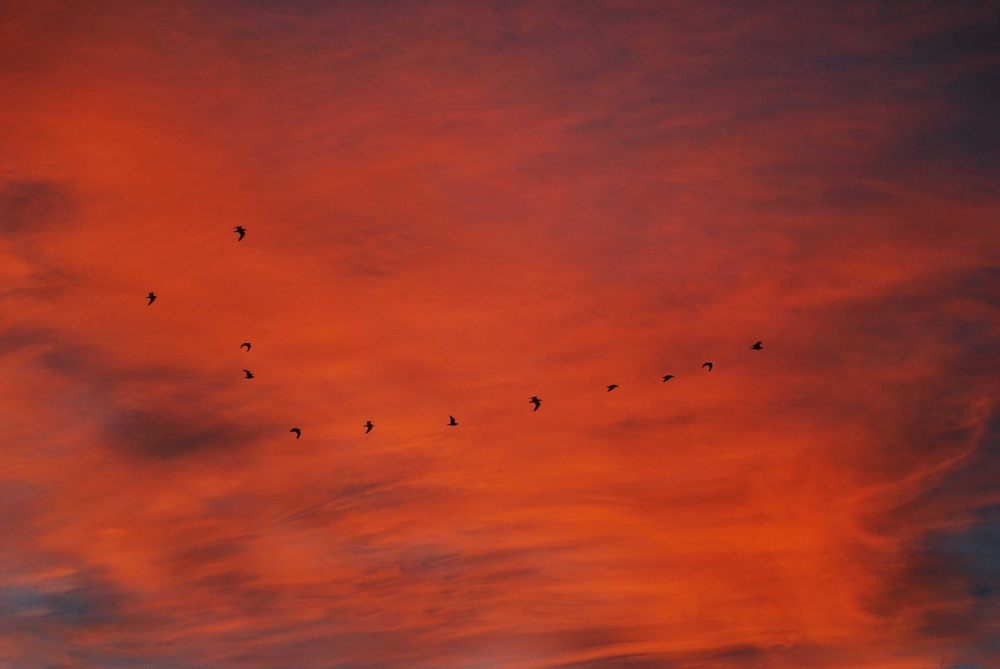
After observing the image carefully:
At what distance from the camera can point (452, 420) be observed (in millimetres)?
100562

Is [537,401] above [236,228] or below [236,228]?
below

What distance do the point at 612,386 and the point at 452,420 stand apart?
65.8 feet

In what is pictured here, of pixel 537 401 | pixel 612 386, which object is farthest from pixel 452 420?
pixel 612 386

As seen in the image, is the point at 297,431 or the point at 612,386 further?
the point at 297,431

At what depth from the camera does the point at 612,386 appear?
95.3 meters

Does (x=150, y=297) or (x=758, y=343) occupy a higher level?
(x=150, y=297)

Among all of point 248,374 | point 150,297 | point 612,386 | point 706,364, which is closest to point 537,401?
point 612,386

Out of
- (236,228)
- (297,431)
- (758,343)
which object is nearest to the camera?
(236,228)

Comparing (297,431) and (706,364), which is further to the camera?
(297,431)

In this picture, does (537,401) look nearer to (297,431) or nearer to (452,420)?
(452,420)

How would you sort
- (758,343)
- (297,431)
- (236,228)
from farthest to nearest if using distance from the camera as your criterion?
(297,431)
(758,343)
(236,228)

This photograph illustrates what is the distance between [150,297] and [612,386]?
51.4 m

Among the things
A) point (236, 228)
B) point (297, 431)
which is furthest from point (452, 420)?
point (236, 228)

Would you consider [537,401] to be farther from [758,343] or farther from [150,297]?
[150,297]
